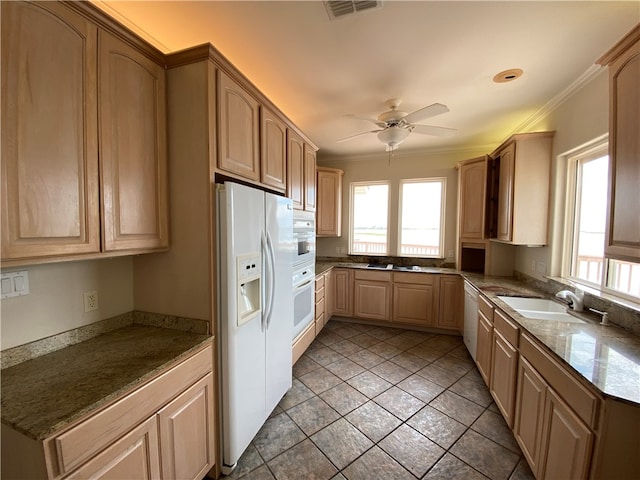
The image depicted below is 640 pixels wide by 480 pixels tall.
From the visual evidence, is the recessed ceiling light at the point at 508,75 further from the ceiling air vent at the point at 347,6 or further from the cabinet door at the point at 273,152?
the cabinet door at the point at 273,152

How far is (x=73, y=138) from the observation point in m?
1.04

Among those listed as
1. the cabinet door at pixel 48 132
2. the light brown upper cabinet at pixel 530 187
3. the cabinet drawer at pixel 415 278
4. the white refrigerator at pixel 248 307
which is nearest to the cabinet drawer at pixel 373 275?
the cabinet drawer at pixel 415 278

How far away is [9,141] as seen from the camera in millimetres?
872

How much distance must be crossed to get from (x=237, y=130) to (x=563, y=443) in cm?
241

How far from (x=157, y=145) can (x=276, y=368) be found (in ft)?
5.66

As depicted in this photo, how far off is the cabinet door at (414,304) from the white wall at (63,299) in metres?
3.10

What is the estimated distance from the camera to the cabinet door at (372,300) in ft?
11.9

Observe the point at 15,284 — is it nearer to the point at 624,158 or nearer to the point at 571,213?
the point at 624,158

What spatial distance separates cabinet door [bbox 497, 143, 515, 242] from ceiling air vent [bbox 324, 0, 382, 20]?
6.97 feet

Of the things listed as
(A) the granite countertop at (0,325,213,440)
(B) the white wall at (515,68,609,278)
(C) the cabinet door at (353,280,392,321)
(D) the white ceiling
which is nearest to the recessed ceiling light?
(D) the white ceiling

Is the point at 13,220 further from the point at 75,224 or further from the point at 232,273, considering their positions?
the point at 232,273

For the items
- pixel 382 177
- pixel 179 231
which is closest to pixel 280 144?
pixel 179 231

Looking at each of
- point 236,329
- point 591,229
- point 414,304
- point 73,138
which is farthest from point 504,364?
point 73,138

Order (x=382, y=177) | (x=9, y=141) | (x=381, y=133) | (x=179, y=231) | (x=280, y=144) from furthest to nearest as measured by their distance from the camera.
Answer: (x=382, y=177)
(x=381, y=133)
(x=280, y=144)
(x=179, y=231)
(x=9, y=141)
